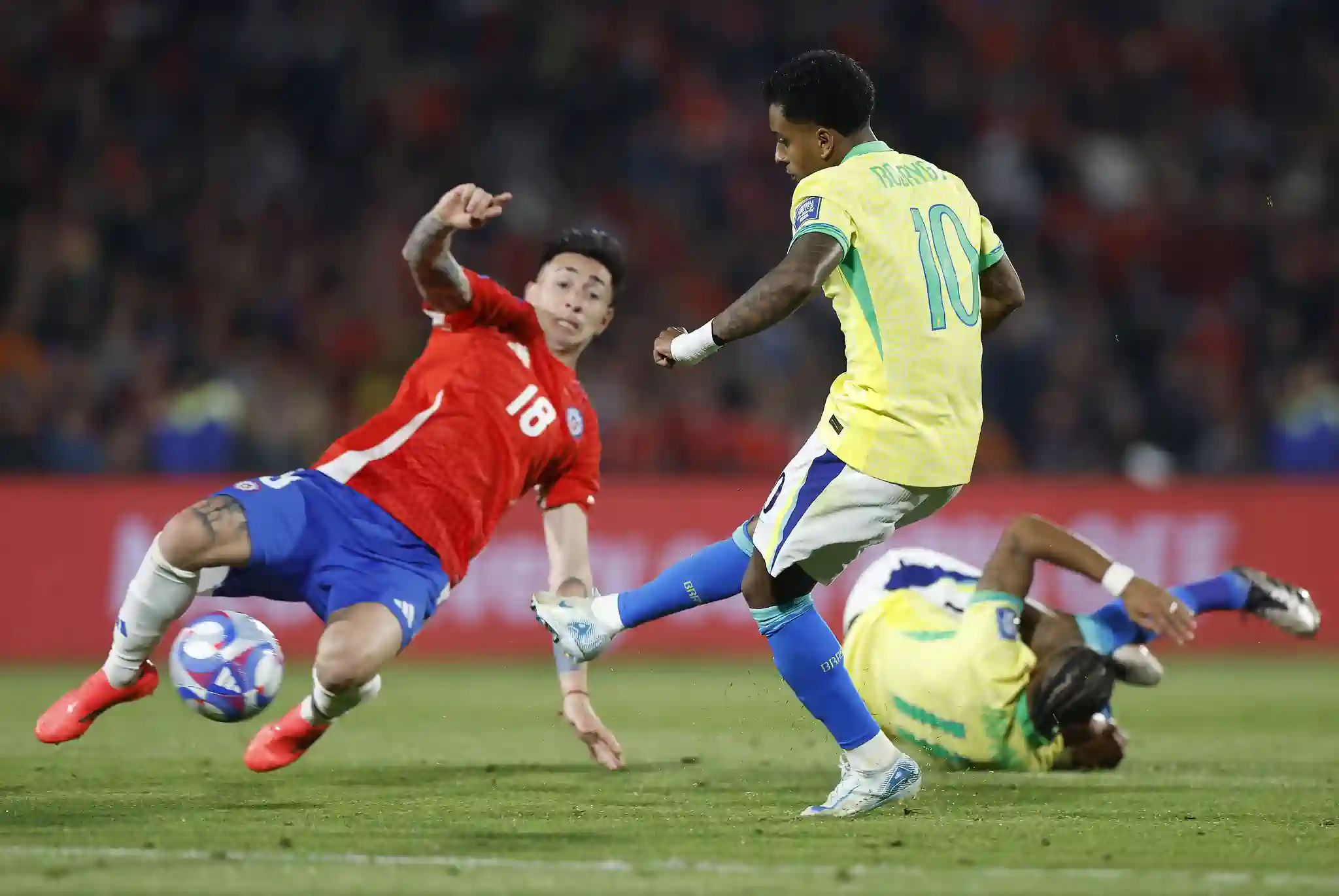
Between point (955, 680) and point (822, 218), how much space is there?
214 centimetres

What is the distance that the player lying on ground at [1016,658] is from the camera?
6625 millimetres

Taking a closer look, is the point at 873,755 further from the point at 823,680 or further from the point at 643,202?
the point at 643,202

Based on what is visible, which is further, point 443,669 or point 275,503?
point 443,669

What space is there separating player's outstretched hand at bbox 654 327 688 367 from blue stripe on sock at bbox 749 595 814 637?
0.85m

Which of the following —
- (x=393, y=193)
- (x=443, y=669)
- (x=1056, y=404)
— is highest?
(x=393, y=193)

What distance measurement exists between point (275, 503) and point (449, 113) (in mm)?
11128

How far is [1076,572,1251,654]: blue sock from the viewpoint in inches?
271

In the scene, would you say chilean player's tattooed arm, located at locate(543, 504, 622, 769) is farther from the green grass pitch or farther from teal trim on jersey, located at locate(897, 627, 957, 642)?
teal trim on jersey, located at locate(897, 627, 957, 642)

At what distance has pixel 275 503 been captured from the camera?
19.4ft

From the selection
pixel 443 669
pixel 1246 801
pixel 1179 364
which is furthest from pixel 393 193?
pixel 1246 801

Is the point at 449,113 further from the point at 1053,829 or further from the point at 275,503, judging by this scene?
the point at 1053,829

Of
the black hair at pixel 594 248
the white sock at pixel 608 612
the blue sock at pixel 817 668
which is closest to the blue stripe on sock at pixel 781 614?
the blue sock at pixel 817 668

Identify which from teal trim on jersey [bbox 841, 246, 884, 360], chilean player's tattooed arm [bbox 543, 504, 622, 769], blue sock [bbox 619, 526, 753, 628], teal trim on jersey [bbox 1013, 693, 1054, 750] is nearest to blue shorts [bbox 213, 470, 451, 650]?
chilean player's tattooed arm [bbox 543, 504, 622, 769]

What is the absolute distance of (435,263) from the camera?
6008 mm
